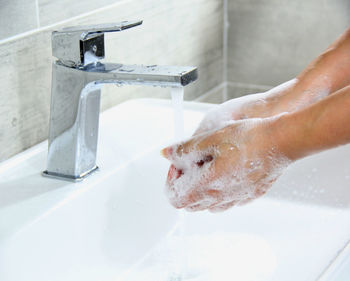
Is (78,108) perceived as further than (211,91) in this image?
No

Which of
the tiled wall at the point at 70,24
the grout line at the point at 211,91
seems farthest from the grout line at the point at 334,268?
the grout line at the point at 211,91

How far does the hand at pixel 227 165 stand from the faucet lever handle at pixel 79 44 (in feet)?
0.44

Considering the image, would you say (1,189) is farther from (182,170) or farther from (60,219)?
(182,170)

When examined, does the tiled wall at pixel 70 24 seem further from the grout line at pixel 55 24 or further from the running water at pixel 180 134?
the running water at pixel 180 134

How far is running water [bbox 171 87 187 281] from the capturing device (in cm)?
71

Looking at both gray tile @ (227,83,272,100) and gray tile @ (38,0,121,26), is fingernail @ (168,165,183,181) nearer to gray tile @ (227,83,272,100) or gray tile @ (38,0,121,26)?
gray tile @ (38,0,121,26)

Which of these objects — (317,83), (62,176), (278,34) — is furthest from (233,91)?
(62,176)

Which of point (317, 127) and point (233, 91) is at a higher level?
point (317, 127)

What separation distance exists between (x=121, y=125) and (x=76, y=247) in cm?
24

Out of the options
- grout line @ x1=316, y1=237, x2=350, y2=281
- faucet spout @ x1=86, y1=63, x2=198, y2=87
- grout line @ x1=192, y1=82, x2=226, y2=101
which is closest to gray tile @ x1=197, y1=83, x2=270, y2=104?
grout line @ x1=192, y1=82, x2=226, y2=101

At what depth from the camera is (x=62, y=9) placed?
0.82 metres

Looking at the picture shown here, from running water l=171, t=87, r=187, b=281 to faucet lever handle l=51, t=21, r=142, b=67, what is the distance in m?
0.09

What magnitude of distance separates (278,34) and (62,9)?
1.93 ft

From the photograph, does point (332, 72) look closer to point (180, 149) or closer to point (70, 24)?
point (180, 149)
